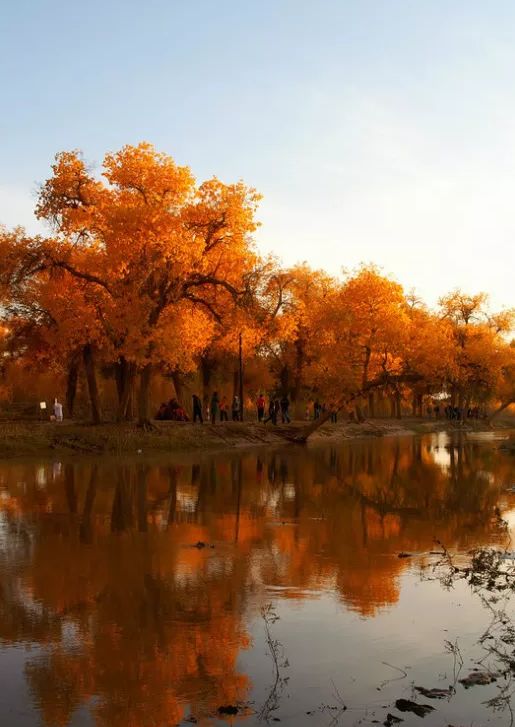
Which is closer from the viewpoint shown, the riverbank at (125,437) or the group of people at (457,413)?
the riverbank at (125,437)

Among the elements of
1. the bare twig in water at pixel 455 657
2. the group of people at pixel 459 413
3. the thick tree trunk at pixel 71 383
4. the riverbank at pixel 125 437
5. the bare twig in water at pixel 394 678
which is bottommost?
the bare twig in water at pixel 394 678

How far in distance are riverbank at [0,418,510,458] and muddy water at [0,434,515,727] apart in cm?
→ 1300

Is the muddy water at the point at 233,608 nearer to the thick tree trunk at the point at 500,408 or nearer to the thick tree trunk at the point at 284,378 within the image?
the thick tree trunk at the point at 284,378

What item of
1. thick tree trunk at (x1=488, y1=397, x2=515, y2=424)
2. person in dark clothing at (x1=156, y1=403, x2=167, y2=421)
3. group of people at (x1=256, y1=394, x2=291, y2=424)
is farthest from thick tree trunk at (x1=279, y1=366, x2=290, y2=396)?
thick tree trunk at (x1=488, y1=397, x2=515, y2=424)

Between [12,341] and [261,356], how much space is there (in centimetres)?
2313

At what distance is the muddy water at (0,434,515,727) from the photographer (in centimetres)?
743

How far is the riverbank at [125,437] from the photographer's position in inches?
1389

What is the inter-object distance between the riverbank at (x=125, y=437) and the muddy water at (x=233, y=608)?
42.6 ft

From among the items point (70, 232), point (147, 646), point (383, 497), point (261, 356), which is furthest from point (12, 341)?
point (147, 646)

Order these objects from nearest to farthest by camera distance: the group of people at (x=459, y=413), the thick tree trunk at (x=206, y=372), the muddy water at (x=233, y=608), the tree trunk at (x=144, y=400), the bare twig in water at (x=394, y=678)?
1. the muddy water at (x=233, y=608)
2. the bare twig in water at (x=394, y=678)
3. the tree trunk at (x=144, y=400)
4. the thick tree trunk at (x=206, y=372)
5. the group of people at (x=459, y=413)

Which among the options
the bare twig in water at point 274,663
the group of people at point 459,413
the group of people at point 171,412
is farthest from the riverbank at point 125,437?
the group of people at point 459,413

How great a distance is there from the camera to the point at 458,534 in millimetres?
16266

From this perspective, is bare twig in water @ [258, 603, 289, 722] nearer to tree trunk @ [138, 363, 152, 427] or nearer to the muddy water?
the muddy water

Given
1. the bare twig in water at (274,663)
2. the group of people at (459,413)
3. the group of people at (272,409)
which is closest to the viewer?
the bare twig in water at (274,663)
